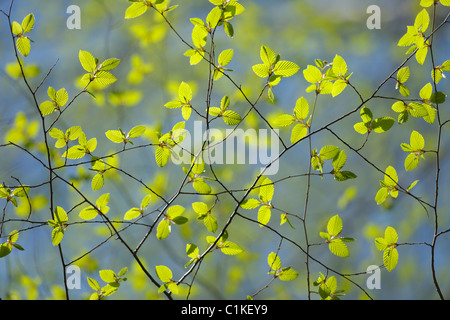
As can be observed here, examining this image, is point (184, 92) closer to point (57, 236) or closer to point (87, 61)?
point (87, 61)

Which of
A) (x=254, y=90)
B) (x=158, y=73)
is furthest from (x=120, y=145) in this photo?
(x=254, y=90)

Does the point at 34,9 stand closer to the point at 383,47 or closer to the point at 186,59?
the point at 186,59

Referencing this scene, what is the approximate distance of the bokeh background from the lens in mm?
2869

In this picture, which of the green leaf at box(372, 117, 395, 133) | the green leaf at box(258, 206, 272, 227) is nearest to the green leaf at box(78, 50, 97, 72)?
the green leaf at box(258, 206, 272, 227)

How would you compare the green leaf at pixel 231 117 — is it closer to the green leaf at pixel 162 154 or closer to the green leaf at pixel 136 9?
the green leaf at pixel 162 154

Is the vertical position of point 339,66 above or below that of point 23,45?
below

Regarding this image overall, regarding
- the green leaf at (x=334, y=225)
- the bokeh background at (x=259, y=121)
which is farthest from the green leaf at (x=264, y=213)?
the bokeh background at (x=259, y=121)

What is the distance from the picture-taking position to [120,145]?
2678mm

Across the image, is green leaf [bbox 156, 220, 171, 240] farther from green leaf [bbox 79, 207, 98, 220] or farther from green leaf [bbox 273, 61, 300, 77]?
green leaf [bbox 273, 61, 300, 77]

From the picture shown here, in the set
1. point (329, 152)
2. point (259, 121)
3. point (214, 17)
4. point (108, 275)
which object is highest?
point (259, 121)

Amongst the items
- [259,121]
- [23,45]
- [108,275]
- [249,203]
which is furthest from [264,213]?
[259,121]

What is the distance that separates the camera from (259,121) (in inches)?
109

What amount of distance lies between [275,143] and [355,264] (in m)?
1.34

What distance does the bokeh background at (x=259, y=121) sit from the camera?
2869 mm
